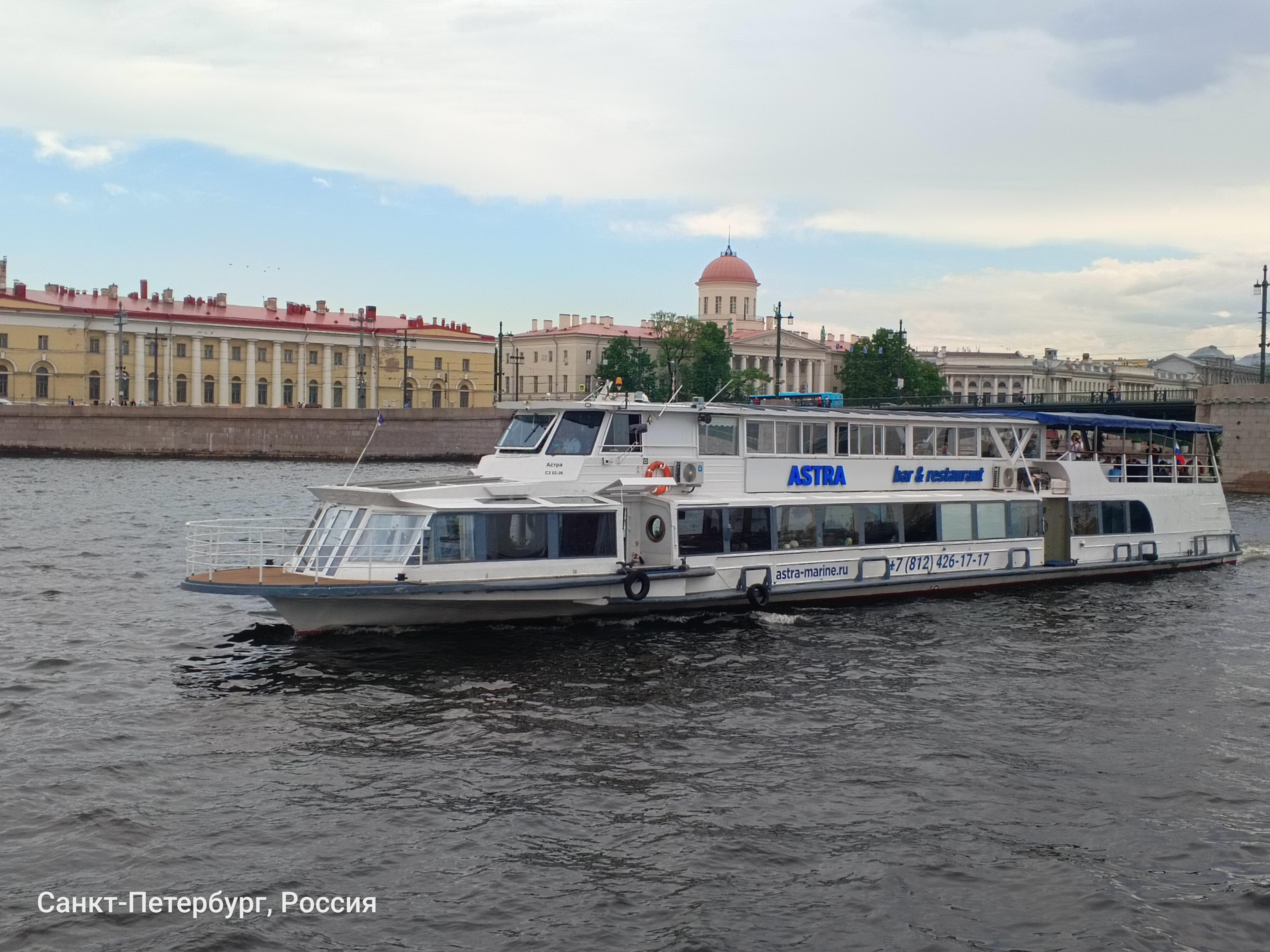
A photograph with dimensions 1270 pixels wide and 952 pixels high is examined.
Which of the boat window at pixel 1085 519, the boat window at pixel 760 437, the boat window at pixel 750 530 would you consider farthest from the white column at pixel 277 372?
the boat window at pixel 750 530

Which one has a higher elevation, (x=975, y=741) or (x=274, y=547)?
(x=274, y=547)

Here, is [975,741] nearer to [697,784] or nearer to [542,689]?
[697,784]

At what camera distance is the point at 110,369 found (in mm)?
97688

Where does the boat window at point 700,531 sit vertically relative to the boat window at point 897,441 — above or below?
below

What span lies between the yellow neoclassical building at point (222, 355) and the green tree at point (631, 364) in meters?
10.5

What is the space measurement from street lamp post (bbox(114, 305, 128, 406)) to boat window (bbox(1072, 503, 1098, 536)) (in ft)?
243

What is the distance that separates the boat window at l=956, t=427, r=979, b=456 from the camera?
24.9 m

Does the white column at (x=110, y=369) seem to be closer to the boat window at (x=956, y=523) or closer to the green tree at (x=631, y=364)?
the green tree at (x=631, y=364)

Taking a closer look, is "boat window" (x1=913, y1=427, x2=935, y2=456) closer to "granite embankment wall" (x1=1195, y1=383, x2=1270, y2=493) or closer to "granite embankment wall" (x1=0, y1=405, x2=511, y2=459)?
"granite embankment wall" (x1=1195, y1=383, x2=1270, y2=493)

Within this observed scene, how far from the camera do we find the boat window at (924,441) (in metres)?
23.9

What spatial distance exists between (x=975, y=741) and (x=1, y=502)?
3832cm

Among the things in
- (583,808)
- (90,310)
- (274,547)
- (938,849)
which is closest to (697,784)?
(583,808)

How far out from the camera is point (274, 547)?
26.5 m

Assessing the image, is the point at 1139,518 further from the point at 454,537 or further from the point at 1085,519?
the point at 454,537
